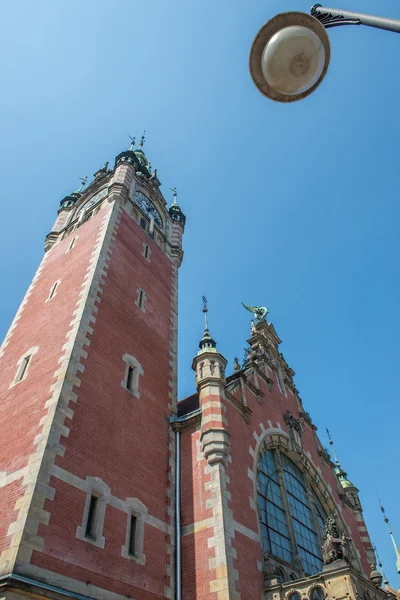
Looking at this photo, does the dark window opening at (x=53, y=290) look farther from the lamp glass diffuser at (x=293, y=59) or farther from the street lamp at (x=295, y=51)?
the lamp glass diffuser at (x=293, y=59)

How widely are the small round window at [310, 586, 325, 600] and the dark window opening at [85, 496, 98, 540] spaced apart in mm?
5929

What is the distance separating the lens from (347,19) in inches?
180

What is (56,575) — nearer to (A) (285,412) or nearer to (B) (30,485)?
(B) (30,485)

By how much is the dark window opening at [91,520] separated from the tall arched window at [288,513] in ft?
20.5

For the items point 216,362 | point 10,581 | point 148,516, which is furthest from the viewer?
point 216,362

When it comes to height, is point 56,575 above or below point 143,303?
below

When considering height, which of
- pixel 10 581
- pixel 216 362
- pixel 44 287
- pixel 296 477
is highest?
pixel 44 287

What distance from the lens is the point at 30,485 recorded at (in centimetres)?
1004

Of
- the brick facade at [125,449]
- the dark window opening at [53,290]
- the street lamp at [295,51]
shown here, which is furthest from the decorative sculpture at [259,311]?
the street lamp at [295,51]

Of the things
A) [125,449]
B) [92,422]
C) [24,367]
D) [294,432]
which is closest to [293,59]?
[92,422]

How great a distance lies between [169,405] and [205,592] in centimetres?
663

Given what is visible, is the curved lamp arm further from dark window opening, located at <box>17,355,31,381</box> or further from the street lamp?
dark window opening, located at <box>17,355,31,381</box>

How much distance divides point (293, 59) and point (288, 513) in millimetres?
16530

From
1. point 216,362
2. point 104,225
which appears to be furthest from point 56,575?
point 104,225
